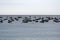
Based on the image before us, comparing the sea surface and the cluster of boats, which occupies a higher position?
the cluster of boats

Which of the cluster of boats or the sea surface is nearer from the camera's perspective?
the sea surface

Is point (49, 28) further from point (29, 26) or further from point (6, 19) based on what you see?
point (6, 19)

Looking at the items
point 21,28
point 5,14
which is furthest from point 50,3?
point 5,14

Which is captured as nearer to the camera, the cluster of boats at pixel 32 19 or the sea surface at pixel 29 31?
the sea surface at pixel 29 31

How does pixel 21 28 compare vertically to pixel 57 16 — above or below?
below

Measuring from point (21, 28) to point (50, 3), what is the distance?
473 mm

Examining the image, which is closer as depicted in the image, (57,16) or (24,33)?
(24,33)

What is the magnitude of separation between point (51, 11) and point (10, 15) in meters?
0.51

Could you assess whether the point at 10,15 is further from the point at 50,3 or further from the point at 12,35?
the point at 50,3

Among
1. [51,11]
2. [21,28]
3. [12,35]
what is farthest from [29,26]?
[51,11]

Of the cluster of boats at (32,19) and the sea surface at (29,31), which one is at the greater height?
the cluster of boats at (32,19)

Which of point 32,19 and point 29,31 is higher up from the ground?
point 32,19

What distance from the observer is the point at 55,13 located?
117cm

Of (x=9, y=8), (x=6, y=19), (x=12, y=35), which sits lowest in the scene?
(x=12, y=35)
